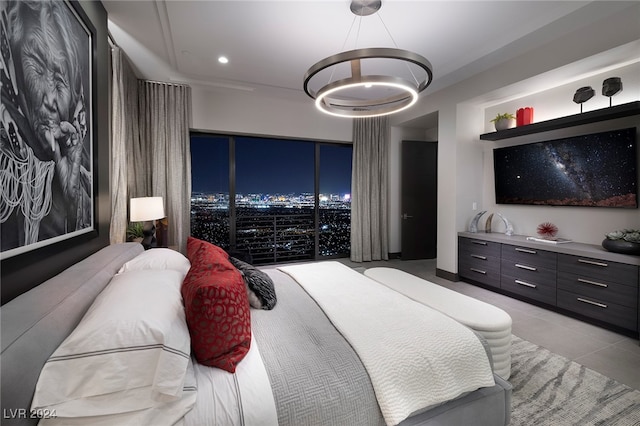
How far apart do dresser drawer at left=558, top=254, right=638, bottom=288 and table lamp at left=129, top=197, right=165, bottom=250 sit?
4.37m

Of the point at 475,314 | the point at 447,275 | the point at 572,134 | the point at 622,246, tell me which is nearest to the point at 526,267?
the point at 622,246

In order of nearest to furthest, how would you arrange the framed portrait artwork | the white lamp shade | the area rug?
the framed portrait artwork < the area rug < the white lamp shade

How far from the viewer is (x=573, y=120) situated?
287 cm

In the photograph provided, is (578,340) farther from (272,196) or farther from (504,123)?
(272,196)

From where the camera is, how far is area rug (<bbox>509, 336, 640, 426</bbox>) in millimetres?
1549

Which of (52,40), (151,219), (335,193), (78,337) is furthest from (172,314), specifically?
(335,193)

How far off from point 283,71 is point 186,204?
2.30m

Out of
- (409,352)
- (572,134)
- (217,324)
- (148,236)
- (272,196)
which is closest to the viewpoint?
(217,324)

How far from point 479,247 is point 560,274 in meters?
0.93

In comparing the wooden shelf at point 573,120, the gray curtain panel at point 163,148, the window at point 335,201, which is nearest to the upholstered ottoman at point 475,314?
the wooden shelf at point 573,120

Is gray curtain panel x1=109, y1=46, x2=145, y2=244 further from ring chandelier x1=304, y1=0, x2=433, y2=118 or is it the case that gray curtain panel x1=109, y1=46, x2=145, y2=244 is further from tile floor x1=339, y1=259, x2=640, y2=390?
tile floor x1=339, y1=259, x2=640, y2=390

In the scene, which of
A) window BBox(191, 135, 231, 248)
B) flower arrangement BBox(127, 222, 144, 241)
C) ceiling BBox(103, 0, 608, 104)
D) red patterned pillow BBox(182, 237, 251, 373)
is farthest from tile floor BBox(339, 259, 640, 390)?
flower arrangement BBox(127, 222, 144, 241)

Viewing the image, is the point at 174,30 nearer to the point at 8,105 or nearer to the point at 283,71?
the point at 283,71

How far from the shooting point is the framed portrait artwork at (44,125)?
1.00m
